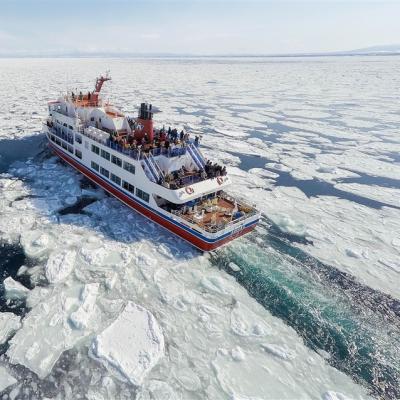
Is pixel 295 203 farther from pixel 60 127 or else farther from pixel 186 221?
pixel 60 127

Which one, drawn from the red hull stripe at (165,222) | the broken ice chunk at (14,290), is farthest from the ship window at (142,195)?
the broken ice chunk at (14,290)

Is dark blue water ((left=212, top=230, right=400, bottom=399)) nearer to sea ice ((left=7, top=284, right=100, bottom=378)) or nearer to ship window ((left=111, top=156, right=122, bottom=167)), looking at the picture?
sea ice ((left=7, top=284, right=100, bottom=378))

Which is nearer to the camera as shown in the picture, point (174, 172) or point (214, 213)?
point (214, 213)

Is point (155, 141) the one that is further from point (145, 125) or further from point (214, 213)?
point (214, 213)

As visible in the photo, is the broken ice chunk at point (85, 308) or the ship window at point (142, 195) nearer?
the broken ice chunk at point (85, 308)

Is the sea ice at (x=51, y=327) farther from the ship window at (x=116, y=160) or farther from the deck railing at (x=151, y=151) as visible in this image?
the ship window at (x=116, y=160)

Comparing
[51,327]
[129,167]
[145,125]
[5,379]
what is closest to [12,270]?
[51,327]
